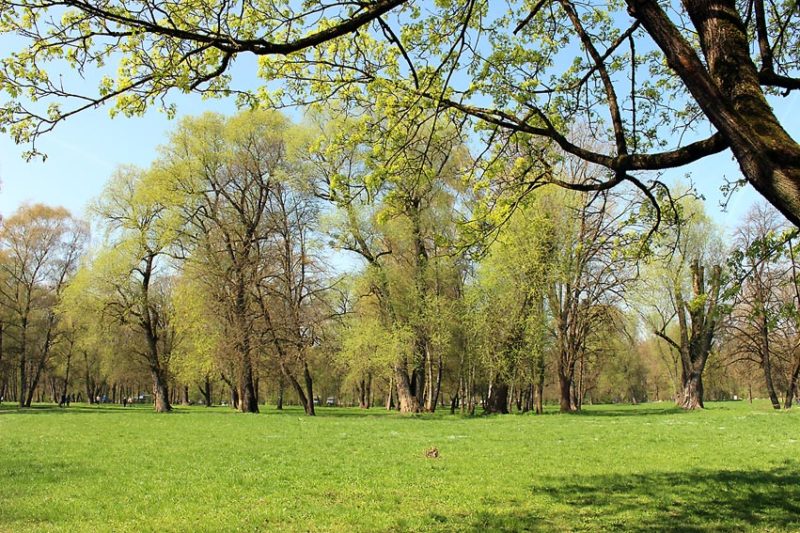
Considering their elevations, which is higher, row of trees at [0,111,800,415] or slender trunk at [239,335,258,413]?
row of trees at [0,111,800,415]

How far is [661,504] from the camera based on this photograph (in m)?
7.46

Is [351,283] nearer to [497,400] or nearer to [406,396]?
[406,396]

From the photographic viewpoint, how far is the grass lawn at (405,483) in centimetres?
680

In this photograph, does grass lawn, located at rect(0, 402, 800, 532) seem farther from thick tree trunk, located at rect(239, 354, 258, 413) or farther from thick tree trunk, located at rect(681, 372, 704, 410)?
thick tree trunk, located at rect(681, 372, 704, 410)

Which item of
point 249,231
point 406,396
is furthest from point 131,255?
point 406,396

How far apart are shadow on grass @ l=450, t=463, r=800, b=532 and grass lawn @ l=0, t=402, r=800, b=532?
3cm

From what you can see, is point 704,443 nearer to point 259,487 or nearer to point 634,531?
point 634,531

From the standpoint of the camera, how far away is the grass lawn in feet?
22.3

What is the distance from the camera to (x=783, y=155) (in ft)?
12.9

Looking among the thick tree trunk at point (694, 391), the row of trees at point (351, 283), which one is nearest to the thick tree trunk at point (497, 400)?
the row of trees at point (351, 283)

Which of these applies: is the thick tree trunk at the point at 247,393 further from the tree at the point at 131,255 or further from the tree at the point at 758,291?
the tree at the point at 758,291

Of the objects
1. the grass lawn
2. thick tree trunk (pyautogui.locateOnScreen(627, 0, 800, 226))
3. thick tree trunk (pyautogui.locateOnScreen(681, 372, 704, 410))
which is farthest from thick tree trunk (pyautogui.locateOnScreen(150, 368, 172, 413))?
thick tree trunk (pyautogui.locateOnScreen(627, 0, 800, 226))

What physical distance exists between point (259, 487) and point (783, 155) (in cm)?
805

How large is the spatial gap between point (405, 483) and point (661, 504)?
378 cm
